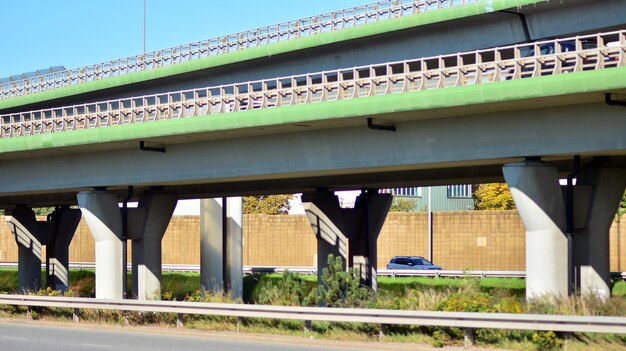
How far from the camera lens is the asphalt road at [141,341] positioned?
868 inches

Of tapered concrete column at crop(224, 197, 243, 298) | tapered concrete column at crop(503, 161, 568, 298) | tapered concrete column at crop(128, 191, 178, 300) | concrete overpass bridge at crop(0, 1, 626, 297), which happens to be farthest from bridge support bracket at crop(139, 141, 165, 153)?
tapered concrete column at crop(503, 161, 568, 298)

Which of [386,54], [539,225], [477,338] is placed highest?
[386,54]

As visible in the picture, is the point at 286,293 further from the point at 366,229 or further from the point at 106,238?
the point at 106,238

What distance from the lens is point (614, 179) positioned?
2958cm

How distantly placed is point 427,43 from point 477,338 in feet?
98.0

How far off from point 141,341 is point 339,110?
967 centimetres

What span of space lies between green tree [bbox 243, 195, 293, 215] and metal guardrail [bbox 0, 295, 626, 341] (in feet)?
211

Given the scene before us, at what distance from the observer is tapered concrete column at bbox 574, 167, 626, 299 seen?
29000 millimetres

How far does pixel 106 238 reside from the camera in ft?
136

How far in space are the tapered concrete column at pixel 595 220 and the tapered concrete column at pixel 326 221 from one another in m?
14.1

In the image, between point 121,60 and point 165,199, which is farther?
point 121,60

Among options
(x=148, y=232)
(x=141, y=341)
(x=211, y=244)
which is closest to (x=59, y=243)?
(x=211, y=244)

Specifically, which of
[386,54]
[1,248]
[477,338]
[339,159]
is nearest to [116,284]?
[339,159]

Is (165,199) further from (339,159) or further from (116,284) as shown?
(339,159)
